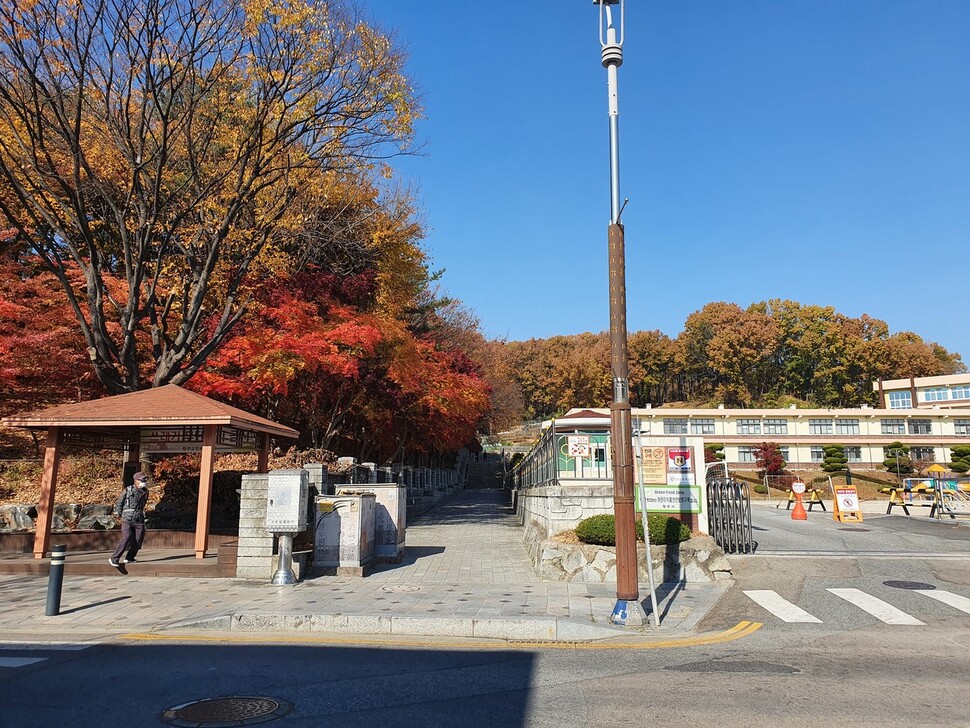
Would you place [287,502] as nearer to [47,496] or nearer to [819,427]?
[47,496]

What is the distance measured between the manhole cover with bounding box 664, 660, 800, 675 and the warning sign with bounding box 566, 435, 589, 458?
A: 7103 millimetres

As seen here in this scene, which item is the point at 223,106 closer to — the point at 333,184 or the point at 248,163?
the point at 248,163

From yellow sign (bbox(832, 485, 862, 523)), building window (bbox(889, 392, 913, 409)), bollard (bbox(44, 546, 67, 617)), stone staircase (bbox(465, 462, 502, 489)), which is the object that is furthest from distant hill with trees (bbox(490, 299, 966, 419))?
bollard (bbox(44, 546, 67, 617))

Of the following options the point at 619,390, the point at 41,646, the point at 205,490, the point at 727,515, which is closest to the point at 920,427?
the point at 727,515

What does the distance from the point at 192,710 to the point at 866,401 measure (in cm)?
7874

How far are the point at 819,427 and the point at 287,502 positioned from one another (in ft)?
157

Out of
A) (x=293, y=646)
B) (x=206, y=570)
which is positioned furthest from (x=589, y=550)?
(x=206, y=570)

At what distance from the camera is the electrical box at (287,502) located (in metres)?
11.3

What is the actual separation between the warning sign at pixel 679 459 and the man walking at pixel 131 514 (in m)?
10.0

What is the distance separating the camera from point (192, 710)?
207 inches

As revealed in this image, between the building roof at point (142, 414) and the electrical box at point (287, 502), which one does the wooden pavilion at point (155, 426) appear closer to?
the building roof at point (142, 414)

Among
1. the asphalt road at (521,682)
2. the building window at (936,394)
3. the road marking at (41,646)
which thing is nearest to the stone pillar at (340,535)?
the asphalt road at (521,682)

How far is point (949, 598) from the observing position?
10.1 meters

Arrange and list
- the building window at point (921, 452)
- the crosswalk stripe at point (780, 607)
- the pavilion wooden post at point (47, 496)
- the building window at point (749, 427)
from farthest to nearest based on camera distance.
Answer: the building window at point (749, 427)
the building window at point (921, 452)
the pavilion wooden post at point (47, 496)
the crosswalk stripe at point (780, 607)
